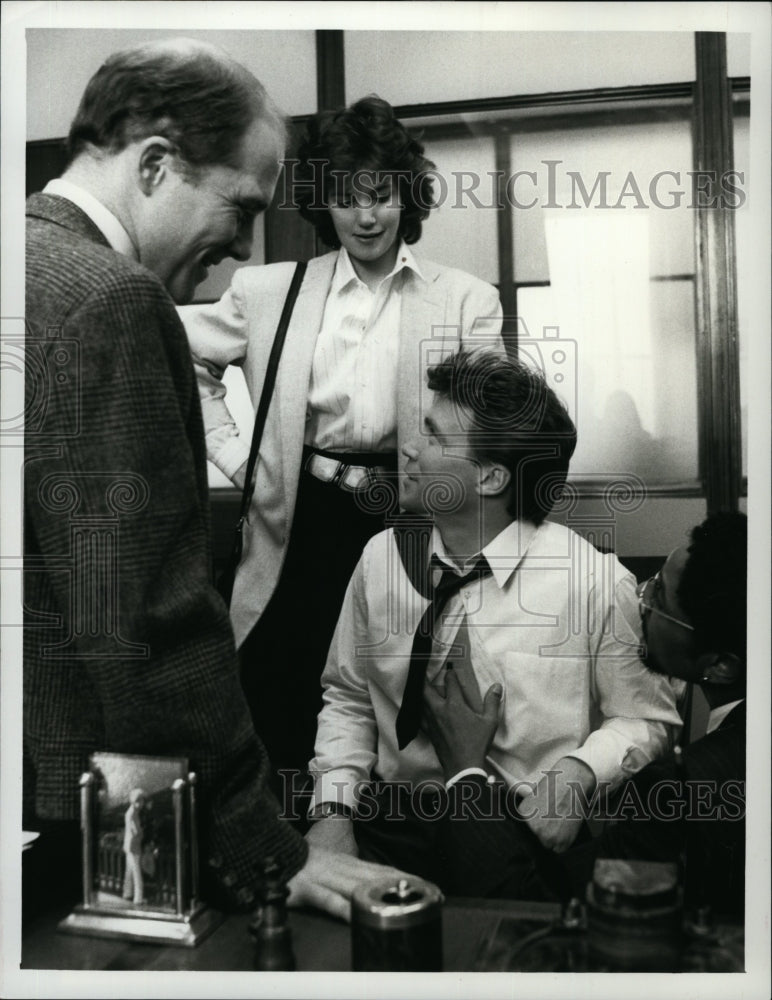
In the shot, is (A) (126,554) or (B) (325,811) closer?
(A) (126,554)

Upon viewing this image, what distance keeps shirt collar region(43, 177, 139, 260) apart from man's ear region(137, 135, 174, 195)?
0.29ft

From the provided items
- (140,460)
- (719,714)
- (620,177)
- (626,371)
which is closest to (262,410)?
(140,460)

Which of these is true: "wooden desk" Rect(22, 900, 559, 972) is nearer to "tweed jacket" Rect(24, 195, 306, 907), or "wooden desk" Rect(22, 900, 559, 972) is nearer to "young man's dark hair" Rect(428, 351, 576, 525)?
"tweed jacket" Rect(24, 195, 306, 907)

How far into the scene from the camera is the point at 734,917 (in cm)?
190

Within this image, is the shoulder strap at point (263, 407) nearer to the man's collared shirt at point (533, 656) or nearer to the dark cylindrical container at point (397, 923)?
the man's collared shirt at point (533, 656)

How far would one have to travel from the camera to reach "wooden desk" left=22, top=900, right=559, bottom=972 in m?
1.76

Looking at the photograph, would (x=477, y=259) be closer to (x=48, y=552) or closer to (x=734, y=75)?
(x=734, y=75)

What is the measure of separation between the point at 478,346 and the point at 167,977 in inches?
49.6

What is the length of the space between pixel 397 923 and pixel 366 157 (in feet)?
4.42

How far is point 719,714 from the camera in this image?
193cm

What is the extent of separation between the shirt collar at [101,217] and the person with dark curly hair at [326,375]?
18 centimetres

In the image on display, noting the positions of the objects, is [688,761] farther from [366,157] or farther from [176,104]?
[176,104]

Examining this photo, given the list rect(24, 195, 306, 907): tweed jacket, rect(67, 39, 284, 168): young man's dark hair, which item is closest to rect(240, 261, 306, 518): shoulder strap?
rect(24, 195, 306, 907): tweed jacket

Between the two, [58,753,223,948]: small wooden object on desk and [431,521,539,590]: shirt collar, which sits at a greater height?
Answer: [431,521,539,590]: shirt collar
